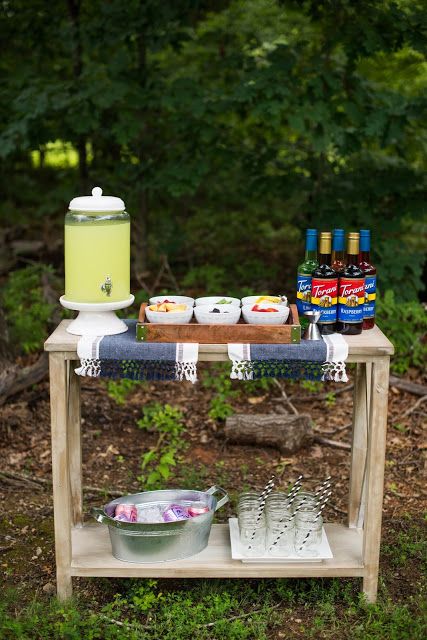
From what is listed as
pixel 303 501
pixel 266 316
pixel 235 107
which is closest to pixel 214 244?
pixel 235 107

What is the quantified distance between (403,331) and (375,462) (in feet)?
8.30

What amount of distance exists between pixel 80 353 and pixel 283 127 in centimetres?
490

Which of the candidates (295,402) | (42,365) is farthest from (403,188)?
(42,365)

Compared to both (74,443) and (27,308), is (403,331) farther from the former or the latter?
(27,308)

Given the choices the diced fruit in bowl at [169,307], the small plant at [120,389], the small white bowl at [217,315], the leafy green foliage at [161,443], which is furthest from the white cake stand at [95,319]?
the small plant at [120,389]

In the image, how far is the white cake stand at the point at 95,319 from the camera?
2.93 meters

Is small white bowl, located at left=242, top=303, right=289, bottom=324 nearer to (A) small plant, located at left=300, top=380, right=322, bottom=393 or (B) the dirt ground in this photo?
(B) the dirt ground

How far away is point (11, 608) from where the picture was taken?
3.09m

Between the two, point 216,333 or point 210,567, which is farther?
point 210,567

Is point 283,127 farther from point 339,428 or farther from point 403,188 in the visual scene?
point 339,428

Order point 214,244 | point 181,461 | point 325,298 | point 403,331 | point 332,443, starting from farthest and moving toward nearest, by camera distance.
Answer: point 214,244 < point 403,331 < point 332,443 < point 181,461 < point 325,298

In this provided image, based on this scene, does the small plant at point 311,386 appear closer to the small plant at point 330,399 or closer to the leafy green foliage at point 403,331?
the small plant at point 330,399

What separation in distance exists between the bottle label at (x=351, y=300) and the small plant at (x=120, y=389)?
2.31m

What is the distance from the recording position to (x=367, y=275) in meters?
2.92
